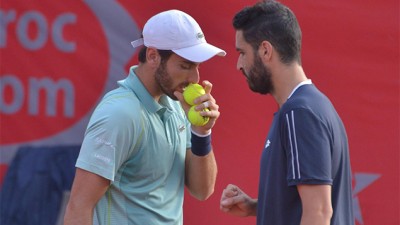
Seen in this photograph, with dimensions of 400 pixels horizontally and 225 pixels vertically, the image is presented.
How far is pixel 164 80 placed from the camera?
3.10 metres

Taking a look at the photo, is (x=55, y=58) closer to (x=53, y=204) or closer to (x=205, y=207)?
(x=53, y=204)

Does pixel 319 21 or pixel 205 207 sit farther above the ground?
pixel 319 21

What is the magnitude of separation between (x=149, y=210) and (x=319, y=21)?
1756 millimetres

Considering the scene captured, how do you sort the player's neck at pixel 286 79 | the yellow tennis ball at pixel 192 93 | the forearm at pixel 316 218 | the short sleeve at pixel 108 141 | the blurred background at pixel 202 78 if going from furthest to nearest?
the blurred background at pixel 202 78 → the yellow tennis ball at pixel 192 93 → the short sleeve at pixel 108 141 → the player's neck at pixel 286 79 → the forearm at pixel 316 218

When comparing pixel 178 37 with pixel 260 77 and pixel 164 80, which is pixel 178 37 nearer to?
pixel 164 80

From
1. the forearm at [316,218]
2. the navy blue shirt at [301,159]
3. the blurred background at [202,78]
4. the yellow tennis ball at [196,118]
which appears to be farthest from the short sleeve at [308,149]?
the blurred background at [202,78]

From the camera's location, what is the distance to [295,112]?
8.19 feet

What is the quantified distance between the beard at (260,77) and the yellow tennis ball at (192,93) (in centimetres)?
36

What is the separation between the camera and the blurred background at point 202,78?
414cm

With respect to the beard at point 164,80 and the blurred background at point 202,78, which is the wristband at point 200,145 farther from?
the blurred background at point 202,78

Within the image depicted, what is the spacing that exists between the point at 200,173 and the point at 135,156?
384mm

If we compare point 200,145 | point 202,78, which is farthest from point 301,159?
point 202,78

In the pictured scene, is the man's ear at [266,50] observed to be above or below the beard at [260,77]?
above

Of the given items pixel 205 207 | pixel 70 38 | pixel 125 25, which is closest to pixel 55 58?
pixel 70 38
